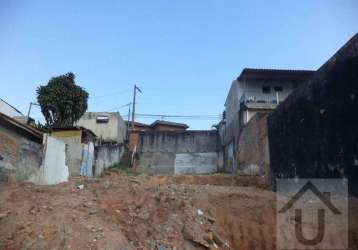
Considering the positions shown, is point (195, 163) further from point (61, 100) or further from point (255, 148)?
point (61, 100)

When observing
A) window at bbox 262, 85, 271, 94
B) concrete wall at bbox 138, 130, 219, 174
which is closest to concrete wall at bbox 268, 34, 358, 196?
window at bbox 262, 85, 271, 94

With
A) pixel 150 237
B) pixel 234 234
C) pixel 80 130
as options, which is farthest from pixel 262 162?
pixel 80 130

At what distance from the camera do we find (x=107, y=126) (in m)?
28.2

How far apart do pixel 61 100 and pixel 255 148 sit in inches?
488

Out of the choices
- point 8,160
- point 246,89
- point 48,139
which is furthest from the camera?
point 246,89

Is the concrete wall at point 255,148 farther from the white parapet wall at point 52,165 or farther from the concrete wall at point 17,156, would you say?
the concrete wall at point 17,156

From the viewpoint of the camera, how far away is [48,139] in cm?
1312

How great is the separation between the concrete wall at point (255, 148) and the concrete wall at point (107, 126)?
1186 centimetres

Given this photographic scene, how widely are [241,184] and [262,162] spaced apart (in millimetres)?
1342

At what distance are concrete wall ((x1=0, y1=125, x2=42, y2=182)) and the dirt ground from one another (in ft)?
3.13

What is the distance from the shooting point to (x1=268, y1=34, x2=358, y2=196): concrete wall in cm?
813

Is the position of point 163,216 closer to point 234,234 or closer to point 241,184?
point 234,234

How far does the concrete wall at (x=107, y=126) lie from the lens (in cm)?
2786

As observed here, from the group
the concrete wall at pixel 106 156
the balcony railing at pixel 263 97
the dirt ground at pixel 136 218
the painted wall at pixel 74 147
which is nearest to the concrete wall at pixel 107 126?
the concrete wall at pixel 106 156
